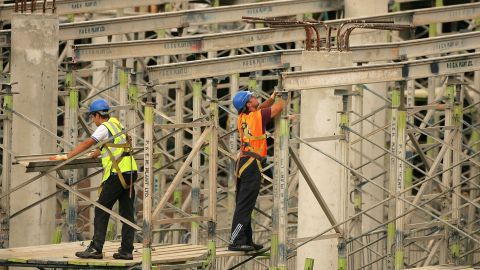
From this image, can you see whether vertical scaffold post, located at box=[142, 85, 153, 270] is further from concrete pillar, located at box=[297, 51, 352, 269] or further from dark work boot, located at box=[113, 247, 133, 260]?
concrete pillar, located at box=[297, 51, 352, 269]

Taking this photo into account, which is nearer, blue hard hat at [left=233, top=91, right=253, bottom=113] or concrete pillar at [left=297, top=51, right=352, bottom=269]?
blue hard hat at [left=233, top=91, right=253, bottom=113]

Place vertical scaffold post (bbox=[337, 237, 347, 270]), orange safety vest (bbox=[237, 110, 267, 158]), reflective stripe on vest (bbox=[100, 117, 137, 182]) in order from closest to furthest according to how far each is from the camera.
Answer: reflective stripe on vest (bbox=[100, 117, 137, 182])
orange safety vest (bbox=[237, 110, 267, 158])
vertical scaffold post (bbox=[337, 237, 347, 270])

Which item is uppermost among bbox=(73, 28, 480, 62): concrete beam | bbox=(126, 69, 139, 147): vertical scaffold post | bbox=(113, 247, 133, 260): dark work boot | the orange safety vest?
bbox=(73, 28, 480, 62): concrete beam

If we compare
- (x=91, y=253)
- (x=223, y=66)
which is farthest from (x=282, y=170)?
(x=223, y=66)

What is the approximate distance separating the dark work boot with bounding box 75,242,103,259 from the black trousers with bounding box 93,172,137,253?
58mm

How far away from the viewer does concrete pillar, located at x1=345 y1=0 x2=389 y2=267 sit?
35.8m

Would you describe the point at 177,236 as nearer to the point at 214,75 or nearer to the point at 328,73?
the point at 214,75

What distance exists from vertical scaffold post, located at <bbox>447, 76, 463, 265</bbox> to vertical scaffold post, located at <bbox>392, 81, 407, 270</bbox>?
86.5 inches

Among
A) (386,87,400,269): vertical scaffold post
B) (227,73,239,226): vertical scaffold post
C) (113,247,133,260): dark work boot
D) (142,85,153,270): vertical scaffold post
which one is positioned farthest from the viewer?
(227,73,239,226): vertical scaffold post

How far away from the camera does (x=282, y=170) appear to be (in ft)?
92.6

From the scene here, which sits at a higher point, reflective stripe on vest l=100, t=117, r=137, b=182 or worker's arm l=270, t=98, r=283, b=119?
worker's arm l=270, t=98, r=283, b=119

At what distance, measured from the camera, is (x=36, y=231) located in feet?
105

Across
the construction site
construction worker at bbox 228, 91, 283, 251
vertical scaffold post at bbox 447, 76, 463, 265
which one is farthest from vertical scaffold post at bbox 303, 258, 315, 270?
vertical scaffold post at bbox 447, 76, 463, 265

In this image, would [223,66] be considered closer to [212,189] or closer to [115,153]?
[212,189]
